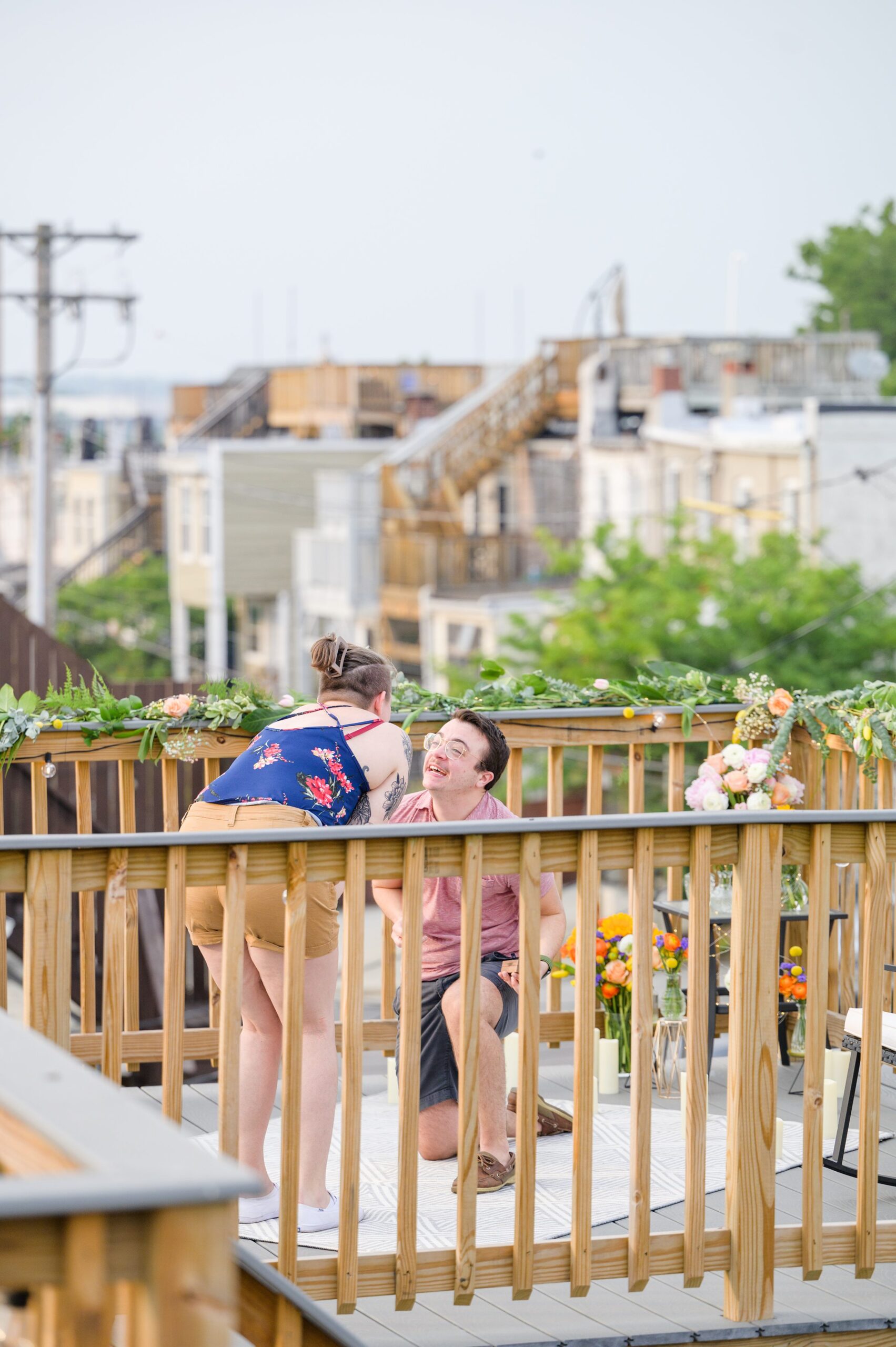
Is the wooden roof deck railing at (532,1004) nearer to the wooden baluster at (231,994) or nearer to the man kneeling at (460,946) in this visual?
the wooden baluster at (231,994)

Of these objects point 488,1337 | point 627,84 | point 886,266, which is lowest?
point 488,1337

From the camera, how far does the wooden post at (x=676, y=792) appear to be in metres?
5.24

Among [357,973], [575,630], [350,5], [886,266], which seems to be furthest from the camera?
[350,5]

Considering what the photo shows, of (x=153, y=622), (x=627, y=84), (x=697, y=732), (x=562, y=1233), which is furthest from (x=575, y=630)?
(x=627, y=84)

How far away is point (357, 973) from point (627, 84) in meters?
70.2

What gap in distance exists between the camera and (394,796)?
3990mm

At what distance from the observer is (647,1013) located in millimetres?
3133

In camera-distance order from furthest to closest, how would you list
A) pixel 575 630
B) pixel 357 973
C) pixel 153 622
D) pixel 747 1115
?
pixel 153 622, pixel 575 630, pixel 747 1115, pixel 357 973

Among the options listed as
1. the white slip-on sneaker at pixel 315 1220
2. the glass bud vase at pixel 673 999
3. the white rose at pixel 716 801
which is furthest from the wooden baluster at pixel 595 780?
the white slip-on sneaker at pixel 315 1220

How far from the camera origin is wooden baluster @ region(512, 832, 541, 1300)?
299 cm

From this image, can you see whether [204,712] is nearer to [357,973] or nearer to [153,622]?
[357,973]

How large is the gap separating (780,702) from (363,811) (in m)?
1.95

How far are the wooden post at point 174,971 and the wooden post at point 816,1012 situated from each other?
1212 mm

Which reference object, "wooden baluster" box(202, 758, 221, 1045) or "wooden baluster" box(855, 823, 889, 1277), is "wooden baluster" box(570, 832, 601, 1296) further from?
"wooden baluster" box(202, 758, 221, 1045)
